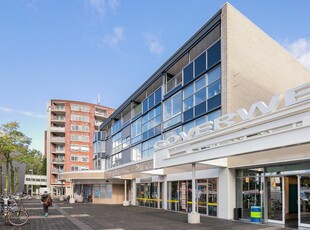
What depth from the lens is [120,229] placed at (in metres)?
14.5

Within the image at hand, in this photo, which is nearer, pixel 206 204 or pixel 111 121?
pixel 206 204

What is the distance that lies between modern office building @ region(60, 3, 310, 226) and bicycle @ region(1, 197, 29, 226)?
788cm

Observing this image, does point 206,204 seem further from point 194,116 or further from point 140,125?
point 140,125

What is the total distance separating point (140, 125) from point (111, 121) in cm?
1286

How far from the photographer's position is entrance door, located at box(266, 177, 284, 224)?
15273 millimetres

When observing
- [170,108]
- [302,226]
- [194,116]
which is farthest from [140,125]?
[302,226]

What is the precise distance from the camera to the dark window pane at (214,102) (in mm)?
19312

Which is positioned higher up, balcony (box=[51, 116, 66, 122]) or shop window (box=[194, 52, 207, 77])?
balcony (box=[51, 116, 66, 122])

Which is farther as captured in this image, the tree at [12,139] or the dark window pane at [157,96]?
the tree at [12,139]

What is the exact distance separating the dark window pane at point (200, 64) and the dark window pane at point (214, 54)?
601 mm

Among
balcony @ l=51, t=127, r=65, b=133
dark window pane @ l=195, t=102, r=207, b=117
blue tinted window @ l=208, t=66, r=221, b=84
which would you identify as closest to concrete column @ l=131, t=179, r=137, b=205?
dark window pane @ l=195, t=102, r=207, b=117

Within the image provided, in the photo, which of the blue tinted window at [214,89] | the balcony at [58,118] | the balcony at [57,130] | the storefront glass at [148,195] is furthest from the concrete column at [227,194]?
the balcony at [58,118]

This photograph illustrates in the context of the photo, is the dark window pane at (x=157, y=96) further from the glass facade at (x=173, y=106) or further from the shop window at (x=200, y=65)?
the shop window at (x=200, y=65)

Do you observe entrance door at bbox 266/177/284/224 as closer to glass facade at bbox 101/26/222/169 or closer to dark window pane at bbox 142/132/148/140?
glass facade at bbox 101/26/222/169
